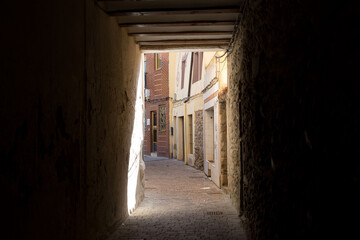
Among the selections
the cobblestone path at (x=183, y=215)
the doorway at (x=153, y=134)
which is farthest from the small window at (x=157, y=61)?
the cobblestone path at (x=183, y=215)

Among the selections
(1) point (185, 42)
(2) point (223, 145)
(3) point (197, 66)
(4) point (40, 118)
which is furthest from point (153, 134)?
(4) point (40, 118)

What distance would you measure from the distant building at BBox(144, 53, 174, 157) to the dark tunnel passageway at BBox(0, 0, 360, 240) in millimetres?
15104

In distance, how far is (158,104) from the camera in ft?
70.5

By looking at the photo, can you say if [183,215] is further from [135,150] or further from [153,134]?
[153,134]

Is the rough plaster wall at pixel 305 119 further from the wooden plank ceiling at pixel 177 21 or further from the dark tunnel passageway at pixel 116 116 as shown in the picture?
the wooden plank ceiling at pixel 177 21

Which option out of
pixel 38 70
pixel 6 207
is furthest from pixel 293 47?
pixel 6 207

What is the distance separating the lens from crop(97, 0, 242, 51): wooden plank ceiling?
4855mm

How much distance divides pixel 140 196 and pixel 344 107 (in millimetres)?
6137

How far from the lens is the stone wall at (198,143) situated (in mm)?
13203

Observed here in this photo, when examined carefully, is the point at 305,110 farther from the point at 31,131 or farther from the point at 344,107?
the point at 31,131

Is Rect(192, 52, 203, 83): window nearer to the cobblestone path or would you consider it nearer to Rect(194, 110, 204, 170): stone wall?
Rect(194, 110, 204, 170): stone wall

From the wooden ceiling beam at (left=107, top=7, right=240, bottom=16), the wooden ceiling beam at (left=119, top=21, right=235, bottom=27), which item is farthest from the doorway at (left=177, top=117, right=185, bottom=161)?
the wooden ceiling beam at (left=107, top=7, right=240, bottom=16)

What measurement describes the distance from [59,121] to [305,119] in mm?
2077

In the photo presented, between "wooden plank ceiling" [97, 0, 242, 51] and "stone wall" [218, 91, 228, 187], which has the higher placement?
"wooden plank ceiling" [97, 0, 242, 51]
